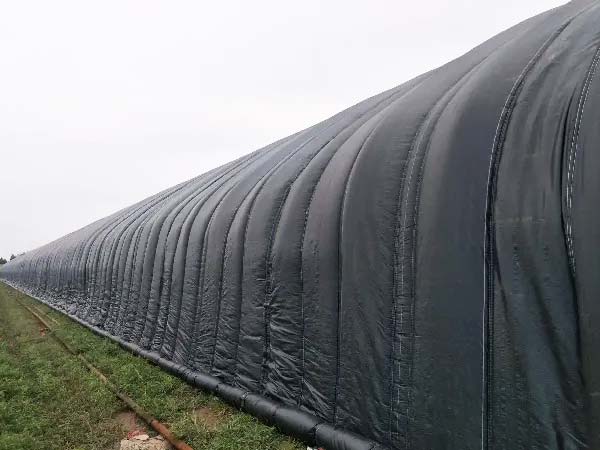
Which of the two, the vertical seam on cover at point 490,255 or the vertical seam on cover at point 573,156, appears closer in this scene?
the vertical seam on cover at point 573,156

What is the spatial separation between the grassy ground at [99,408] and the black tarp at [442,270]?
0.36 m

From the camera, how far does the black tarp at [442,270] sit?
2.78 metres

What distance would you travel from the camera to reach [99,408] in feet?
20.3

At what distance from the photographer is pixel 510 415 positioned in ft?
9.50

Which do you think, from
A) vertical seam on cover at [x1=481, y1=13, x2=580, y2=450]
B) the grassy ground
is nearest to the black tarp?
vertical seam on cover at [x1=481, y1=13, x2=580, y2=450]

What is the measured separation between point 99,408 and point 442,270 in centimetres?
561

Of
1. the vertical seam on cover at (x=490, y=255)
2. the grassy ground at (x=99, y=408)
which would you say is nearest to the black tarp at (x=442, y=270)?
the vertical seam on cover at (x=490, y=255)

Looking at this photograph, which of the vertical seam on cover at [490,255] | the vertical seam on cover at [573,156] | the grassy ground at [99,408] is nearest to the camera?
the vertical seam on cover at [573,156]

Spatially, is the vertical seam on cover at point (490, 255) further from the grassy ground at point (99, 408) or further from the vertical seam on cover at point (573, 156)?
the grassy ground at point (99, 408)

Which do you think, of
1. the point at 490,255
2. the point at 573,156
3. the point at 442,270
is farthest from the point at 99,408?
the point at 573,156

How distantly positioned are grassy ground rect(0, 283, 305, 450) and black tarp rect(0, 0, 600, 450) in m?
0.36

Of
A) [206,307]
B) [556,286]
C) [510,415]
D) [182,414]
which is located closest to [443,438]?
[510,415]

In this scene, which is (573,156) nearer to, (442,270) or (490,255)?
(490,255)

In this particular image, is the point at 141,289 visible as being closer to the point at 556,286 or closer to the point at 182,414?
the point at 182,414
